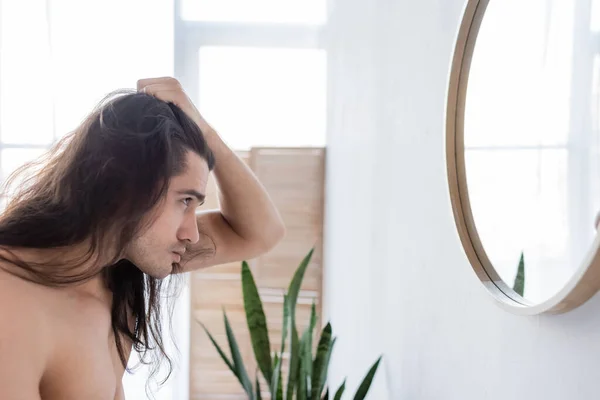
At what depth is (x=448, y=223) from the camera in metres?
1.33

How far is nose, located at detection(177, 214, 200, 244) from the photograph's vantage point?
1.25 m

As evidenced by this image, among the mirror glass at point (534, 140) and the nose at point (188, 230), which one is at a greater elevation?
the mirror glass at point (534, 140)

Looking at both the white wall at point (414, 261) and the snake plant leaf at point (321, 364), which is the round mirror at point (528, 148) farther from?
the snake plant leaf at point (321, 364)

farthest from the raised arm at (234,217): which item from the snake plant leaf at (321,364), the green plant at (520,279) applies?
the green plant at (520,279)

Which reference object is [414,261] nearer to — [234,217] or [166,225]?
[234,217]

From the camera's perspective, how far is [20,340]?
1062 millimetres

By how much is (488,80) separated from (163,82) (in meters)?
0.61

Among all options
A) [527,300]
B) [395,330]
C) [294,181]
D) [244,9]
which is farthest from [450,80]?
[244,9]

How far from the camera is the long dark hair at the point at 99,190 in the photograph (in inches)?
45.6

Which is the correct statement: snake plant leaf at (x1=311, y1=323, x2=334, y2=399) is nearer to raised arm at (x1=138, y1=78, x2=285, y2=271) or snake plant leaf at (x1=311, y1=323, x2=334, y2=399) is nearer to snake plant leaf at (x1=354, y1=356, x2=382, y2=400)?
snake plant leaf at (x1=354, y1=356, x2=382, y2=400)

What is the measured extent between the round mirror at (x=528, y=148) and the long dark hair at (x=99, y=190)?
497mm

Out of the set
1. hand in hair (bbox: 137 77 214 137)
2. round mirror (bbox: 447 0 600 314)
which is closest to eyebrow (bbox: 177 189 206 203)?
hand in hair (bbox: 137 77 214 137)

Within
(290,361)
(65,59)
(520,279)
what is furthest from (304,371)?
(65,59)

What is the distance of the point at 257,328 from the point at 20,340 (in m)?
0.90
